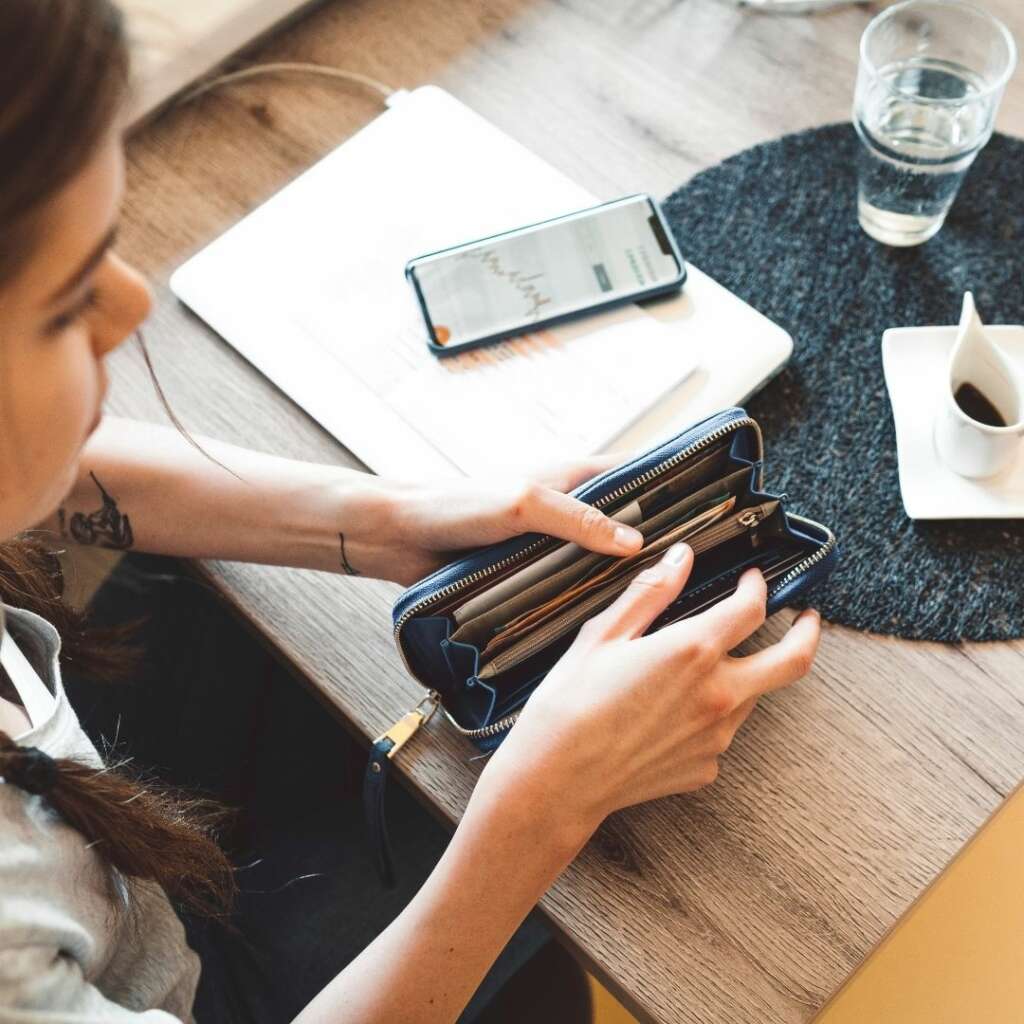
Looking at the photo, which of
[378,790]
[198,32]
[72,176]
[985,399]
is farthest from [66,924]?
[198,32]

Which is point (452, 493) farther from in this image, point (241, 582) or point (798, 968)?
point (798, 968)

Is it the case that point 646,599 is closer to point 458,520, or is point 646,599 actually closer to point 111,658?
point 458,520

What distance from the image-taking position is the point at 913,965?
1.11 meters

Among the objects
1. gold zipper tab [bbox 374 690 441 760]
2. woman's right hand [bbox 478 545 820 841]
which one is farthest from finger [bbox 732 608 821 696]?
gold zipper tab [bbox 374 690 441 760]

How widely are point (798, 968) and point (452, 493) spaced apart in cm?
39

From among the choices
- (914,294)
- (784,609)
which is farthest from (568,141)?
(784,609)

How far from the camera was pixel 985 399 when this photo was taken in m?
0.81

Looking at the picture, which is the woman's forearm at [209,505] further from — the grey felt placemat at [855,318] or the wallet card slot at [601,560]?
the grey felt placemat at [855,318]

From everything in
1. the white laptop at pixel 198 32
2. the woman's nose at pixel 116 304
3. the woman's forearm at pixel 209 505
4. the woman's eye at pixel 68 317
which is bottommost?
the woman's forearm at pixel 209 505

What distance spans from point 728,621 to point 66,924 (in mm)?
439

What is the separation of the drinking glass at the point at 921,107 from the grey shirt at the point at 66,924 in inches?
29.1

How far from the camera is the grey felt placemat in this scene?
79cm

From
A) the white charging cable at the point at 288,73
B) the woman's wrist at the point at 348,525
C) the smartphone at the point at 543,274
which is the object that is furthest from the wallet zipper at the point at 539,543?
the white charging cable at the point at 288,73

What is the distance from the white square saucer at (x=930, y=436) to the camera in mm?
804
